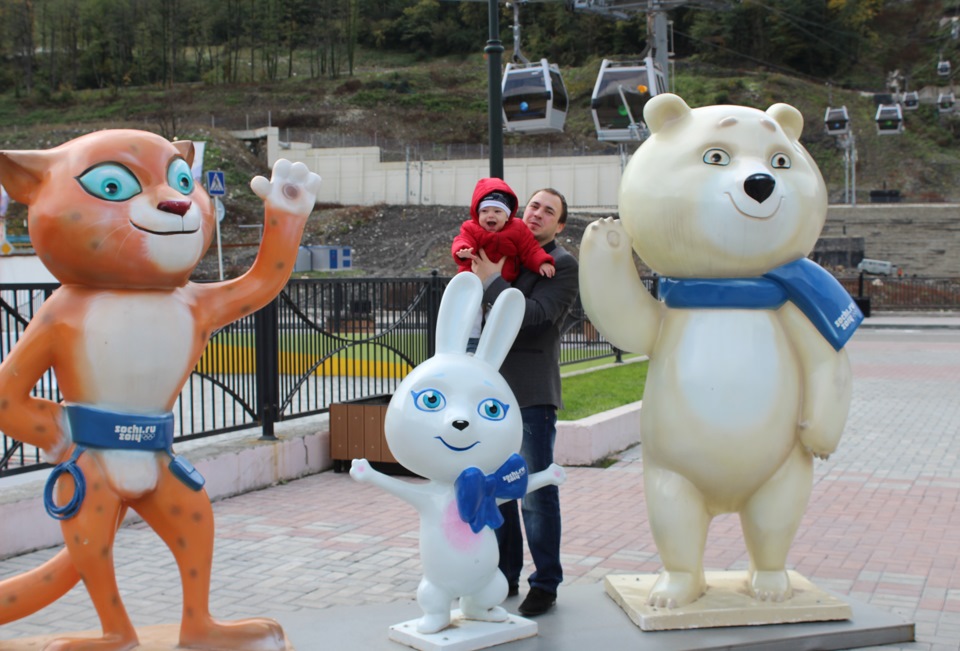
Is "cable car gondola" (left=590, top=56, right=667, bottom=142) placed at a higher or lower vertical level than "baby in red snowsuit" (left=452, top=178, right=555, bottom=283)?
higher

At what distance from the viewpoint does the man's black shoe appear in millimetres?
4457

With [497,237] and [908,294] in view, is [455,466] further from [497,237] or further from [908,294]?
[908,294]

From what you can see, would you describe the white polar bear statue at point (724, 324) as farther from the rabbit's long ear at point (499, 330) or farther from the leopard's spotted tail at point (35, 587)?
the leopard's spotted tail at point (35, 587)

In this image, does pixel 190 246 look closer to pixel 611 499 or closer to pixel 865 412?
pixel 611 499

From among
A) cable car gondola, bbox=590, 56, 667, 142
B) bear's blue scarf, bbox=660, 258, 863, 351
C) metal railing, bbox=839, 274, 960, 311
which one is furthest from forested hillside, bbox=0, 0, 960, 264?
bear's blue scarf, bbox=660, 258, 863, 351

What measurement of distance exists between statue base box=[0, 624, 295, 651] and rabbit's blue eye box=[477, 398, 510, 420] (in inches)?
49.2

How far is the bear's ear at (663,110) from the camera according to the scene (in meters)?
4.27

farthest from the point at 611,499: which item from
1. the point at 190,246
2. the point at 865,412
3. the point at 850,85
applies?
the point at 850,85

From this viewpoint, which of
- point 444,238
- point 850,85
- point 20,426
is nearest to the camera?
point 20,426

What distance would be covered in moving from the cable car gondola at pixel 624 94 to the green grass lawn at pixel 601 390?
31.7 ft

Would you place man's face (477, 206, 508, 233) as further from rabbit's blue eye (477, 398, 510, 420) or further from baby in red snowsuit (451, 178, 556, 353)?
rabbit's blue eye (477, 398, 510, 420)

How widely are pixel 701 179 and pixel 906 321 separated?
82.2 feet

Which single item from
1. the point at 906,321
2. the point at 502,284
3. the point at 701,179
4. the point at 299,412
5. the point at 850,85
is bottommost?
the point at 906,321

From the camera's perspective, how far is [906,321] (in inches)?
1054
